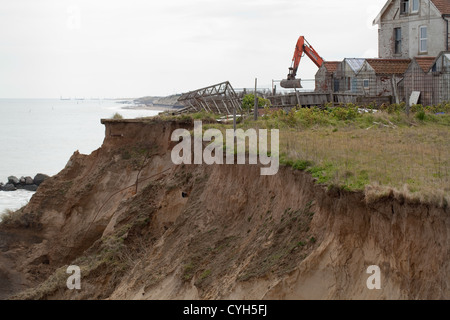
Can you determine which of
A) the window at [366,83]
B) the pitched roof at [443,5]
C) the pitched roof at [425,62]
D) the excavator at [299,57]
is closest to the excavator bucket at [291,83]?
the excavator at [299,57]

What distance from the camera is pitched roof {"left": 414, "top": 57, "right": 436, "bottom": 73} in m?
37.5

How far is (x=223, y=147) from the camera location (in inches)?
952

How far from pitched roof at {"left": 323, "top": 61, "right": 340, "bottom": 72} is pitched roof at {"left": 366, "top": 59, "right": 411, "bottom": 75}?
3893mm

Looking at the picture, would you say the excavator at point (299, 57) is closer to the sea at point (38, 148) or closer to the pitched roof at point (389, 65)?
the pitched roof at point (389, 65)

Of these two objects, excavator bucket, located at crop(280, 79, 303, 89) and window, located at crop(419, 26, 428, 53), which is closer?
window, located at crop(419, 26, 428, 53)

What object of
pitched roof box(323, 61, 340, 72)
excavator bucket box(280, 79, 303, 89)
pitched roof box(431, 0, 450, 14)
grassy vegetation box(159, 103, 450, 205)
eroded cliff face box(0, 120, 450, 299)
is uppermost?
pitched roof box(431, 0, 450, 14)

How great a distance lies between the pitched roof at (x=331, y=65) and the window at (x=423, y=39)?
17.2 feet

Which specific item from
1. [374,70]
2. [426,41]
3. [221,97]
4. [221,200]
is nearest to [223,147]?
[221,200]

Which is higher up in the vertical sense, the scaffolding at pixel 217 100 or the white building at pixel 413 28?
the white building at pixel 413 28

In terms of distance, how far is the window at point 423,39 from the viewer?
1665 inches

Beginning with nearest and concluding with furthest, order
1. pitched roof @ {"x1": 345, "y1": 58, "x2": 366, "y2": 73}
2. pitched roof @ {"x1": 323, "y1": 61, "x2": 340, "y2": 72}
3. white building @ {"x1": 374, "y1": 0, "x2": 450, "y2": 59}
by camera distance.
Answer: white building @ {"x1": 374, "y1": 0, "x2": 450, "y2": 59}
pitched roof @ {"x1": 345, "y1": 58, "x2": 366, "y2": 73}
pitched roof @ {"x1": 323, "y1": 61, "x2": 340, "y2": 72}

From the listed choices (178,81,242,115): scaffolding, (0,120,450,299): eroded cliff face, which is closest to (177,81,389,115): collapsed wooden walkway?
(178,81,242,115): scaffolding

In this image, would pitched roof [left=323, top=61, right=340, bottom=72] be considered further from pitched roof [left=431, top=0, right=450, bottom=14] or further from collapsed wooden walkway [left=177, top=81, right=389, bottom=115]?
pitched roof [left=431, top=0, right=450, bottom=14]

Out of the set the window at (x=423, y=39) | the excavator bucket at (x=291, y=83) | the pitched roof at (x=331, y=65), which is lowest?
the excavator bucket at (x=291, y=83)
